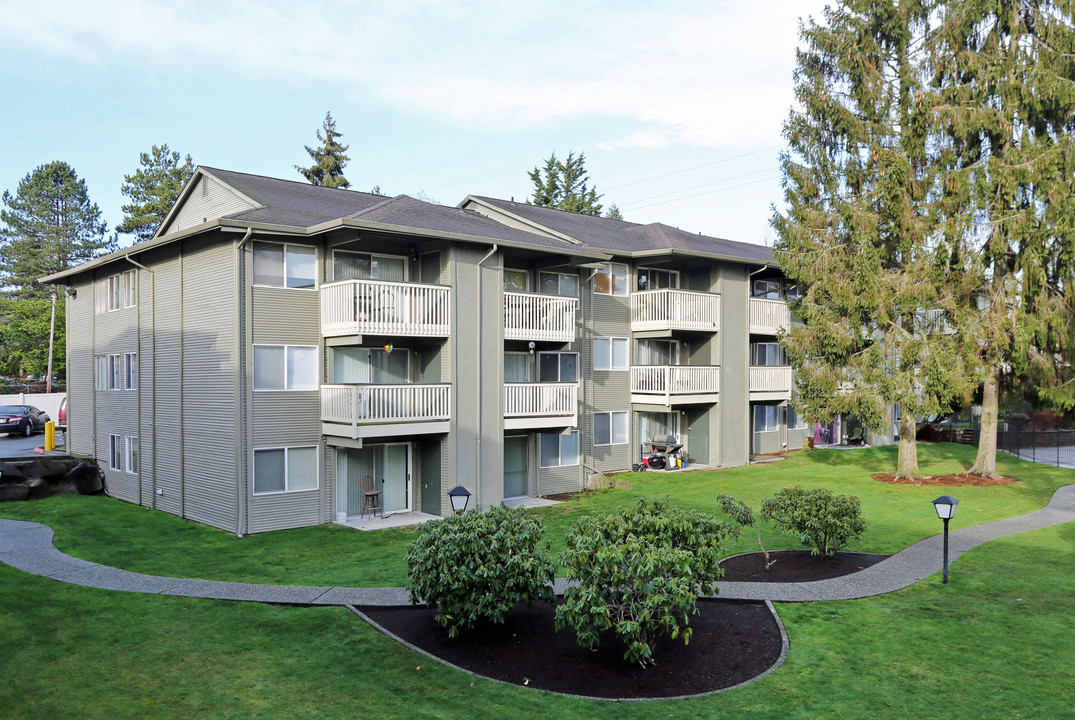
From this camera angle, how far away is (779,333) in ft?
85.8

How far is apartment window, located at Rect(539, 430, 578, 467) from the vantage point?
23828 mm

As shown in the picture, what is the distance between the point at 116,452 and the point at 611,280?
17.3 m

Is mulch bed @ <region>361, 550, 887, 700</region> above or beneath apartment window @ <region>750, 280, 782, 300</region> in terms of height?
beneath

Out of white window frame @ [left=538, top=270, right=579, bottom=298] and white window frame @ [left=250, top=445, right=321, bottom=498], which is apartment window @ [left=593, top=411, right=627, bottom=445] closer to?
white window frame @ [left=538, top=270, right=579, bottom=298]

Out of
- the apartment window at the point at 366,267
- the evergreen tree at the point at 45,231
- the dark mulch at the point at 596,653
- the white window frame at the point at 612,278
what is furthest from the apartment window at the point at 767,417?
the evergreen tree at the point at 45,231

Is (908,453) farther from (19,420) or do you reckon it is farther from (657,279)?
(19,420)

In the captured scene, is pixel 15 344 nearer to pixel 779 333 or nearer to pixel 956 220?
pixel 779 333

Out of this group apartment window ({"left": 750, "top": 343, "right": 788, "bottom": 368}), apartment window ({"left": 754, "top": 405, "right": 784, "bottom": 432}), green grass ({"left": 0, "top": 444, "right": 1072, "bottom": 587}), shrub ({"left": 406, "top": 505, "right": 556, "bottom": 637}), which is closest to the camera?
shrub ({"left": 406, "top": 505, "right": 556, "bottom": 637})

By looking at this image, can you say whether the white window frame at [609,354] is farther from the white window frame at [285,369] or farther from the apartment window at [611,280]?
the white window frame at [285,369]

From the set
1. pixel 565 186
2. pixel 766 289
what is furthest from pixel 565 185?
pixel 766 289

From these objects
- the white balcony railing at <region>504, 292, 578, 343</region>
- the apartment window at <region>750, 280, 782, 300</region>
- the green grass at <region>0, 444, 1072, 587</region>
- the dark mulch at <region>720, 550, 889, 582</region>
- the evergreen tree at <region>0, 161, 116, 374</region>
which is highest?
the evergreen tree at <region>0, 161, 116, 374</region>

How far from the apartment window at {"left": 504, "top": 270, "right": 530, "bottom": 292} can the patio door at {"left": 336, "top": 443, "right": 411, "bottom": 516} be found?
582 cm

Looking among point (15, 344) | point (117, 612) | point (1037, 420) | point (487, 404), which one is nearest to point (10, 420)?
point (15, 344)

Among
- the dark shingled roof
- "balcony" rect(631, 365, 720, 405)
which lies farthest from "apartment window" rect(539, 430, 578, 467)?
the dark shingled roof
